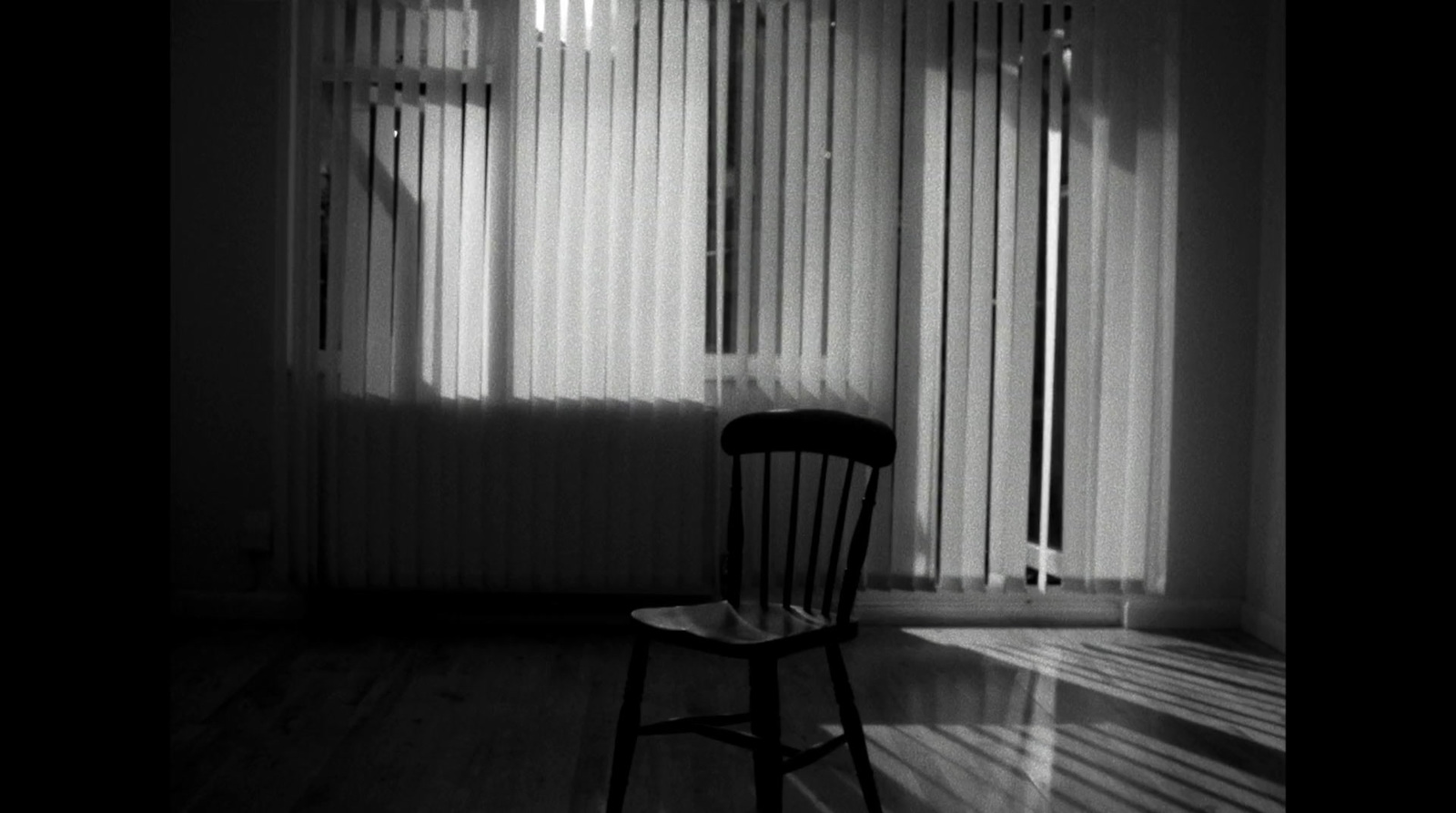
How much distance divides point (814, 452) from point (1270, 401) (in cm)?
227

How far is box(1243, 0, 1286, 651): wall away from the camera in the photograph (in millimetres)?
4133

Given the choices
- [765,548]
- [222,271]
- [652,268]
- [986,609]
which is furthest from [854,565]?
[222,271]

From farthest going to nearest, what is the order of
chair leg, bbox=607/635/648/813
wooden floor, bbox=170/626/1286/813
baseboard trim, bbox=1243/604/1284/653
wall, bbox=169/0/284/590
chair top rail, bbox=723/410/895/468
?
wall, bbox=169/0/284/590 < baseboard trim, bbox=1243/604/1284/653 < wooden floor, bbox=170/626/1286/813 < chair top rail, bbox=723/410/895/468 < chair leg, bbox=607/635/648/813

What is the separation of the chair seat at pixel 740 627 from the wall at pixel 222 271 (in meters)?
2.34

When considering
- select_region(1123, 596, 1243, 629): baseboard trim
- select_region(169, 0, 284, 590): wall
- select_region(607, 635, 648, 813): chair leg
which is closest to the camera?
select_region(607, 635, 648, 813): chair leg

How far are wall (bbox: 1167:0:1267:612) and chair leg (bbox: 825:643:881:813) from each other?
7.64 feet

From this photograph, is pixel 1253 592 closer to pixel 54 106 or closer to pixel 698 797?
pixel 698 797

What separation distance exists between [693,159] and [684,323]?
1.70 feet

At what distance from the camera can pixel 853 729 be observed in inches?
91.9

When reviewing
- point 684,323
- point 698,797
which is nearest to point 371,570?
point 684,323

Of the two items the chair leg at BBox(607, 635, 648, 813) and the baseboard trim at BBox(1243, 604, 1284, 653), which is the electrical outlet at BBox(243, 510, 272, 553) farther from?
the baseboard trim at BBox(1243, 604, 1284, 653)

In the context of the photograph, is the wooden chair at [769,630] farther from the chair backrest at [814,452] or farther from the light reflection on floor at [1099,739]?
the light reflection on floor at [1099,739]

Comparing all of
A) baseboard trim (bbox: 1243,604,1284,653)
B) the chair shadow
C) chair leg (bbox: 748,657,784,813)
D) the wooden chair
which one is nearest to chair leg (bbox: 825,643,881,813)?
the wooden chair

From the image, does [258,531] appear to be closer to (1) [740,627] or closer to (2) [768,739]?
(1) [740,627]
